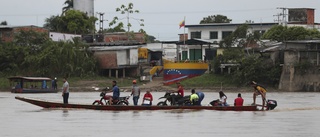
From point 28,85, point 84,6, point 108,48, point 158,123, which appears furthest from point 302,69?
point 84,6

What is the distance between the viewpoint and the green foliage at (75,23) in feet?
252

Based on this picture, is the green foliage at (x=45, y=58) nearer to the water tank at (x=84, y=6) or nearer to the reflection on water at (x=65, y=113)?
the water tank at (x=84, y=6)

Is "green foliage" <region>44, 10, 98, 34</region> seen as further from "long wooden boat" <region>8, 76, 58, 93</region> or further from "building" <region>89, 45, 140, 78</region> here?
"long wooden boat" <region>8, 76, 58, 93</region>

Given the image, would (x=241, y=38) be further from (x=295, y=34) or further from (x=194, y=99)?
(x=194, y=99)

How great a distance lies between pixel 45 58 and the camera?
2388 inches

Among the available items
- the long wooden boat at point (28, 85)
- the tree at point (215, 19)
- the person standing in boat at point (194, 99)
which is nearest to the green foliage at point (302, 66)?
the long wooden boat at point (28, 85)

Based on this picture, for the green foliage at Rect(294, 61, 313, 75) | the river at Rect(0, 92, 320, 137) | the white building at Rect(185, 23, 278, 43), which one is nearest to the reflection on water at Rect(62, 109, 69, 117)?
the river at Rect(0, 92, 320, 137)

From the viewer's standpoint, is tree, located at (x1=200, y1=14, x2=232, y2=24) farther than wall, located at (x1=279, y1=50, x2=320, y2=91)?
Yes

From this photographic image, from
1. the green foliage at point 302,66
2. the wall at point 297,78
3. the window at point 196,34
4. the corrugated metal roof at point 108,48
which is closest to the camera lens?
the green foliage at point 302,66

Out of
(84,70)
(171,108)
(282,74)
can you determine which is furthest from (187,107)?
(84,70)

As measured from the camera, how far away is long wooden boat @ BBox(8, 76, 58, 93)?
177ft

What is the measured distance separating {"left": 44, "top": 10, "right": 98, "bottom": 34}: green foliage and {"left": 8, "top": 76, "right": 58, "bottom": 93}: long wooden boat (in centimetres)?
1993

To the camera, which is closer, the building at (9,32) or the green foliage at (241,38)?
the green foliage at (241,38)

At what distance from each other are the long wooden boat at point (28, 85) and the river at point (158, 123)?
2248 cm
